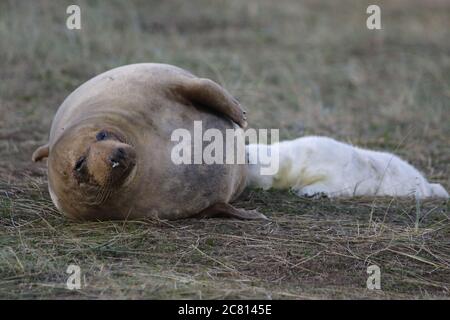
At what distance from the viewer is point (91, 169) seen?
14.7 feet

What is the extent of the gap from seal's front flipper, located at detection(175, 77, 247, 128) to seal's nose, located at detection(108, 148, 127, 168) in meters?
0.97

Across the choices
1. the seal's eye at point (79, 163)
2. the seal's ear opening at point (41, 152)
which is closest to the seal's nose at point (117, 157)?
the seal's eye at point (79, 163)

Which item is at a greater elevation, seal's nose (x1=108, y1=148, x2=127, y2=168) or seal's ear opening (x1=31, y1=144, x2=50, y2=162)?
seal's nose (x1=108, y1=148, x2=127, y2=168)

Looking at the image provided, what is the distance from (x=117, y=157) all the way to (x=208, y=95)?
1061 mm

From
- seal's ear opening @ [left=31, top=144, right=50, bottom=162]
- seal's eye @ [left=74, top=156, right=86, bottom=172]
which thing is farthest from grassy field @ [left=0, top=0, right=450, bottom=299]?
seal's eye @ [left=74, top=156, right=86, bottom=172]

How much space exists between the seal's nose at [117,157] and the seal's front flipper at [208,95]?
0.97 metres

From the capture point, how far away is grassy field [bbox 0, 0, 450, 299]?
441 cm

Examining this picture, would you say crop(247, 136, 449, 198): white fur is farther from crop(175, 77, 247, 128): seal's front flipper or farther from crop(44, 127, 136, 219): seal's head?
crop(44, 127, 136, 219): seal's head

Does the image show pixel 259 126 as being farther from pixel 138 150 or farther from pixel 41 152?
pixel 138 150

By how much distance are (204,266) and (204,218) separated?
737 millimetres

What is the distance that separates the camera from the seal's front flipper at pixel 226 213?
17.2ft

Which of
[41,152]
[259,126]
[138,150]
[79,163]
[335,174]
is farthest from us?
[259,126]

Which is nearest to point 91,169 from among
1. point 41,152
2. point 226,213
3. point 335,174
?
point 226,213

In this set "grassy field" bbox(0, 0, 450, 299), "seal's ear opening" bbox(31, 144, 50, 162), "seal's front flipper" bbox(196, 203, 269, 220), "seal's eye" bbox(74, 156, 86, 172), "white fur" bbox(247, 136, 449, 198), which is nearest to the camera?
"grassy field" bbox(0, 0, 450, 299)
